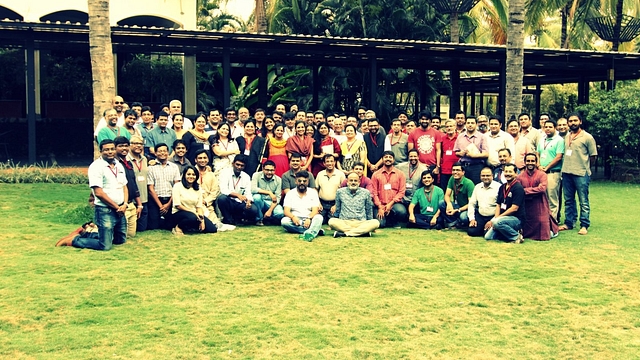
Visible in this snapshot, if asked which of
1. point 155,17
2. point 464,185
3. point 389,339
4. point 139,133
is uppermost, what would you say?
point 155,17

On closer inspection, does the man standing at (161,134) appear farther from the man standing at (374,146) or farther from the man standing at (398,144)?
the man standing at (398,144)

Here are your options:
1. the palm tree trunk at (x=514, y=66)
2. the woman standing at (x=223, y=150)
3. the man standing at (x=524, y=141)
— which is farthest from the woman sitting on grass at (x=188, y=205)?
the palm tree trunk at (x=514, y=66)

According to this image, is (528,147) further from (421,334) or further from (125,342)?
(125,342)

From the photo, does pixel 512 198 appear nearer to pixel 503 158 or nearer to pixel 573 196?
pixel 503 158

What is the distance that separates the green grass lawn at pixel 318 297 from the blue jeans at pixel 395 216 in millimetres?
642

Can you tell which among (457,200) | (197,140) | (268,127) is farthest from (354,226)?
(197,140)

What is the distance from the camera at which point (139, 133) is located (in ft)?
32.5

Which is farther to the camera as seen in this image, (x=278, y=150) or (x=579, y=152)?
(x=278, y=150)

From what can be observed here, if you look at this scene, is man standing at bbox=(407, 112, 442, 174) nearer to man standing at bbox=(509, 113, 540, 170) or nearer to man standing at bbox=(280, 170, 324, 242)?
man standing at bbox=(509, 113, 540, 170)

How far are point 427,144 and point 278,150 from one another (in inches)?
89.3

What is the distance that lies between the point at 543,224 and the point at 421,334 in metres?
4.45

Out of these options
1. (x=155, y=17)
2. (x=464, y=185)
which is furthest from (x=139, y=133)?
(x=155, y=17)

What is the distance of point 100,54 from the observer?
10719mm

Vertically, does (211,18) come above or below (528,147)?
above
